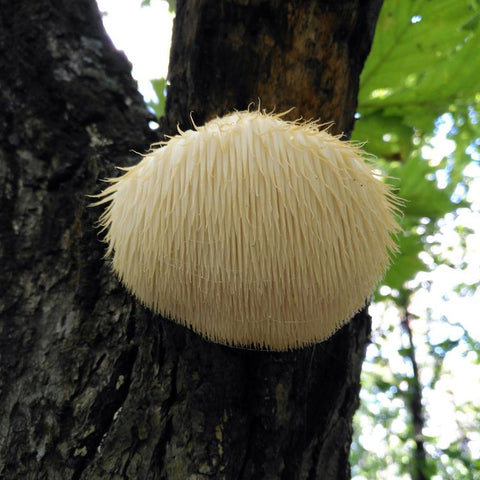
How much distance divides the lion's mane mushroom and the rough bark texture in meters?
0.30

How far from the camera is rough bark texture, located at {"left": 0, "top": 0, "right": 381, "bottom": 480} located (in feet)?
4.36

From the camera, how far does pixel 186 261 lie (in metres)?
1.15

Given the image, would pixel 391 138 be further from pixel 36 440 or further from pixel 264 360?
pixel 36 440

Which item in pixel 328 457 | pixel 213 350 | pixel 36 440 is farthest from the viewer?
pixel 328 457

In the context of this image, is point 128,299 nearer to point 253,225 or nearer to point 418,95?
point 253,225

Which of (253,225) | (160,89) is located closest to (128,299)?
(253,225)

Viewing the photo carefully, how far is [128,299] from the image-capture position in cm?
155

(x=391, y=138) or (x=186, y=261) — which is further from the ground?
(x=391, y=138)

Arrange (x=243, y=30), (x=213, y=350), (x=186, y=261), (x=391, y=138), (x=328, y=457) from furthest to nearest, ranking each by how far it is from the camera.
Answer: (x=391, y=138)
(x=243, y=30)
(x=328, y=457)
(x=213, y=350)
(x=186, y=261)

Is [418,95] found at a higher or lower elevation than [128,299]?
higher

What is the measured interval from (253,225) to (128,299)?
0.72 meters

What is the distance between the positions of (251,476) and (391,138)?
279 centimetres

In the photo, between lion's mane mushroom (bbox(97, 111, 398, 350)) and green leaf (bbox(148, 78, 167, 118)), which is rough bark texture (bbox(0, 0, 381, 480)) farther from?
green leaf (bbox(148, 78, 167, 118))

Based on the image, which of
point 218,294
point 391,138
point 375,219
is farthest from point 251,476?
point 391,138
